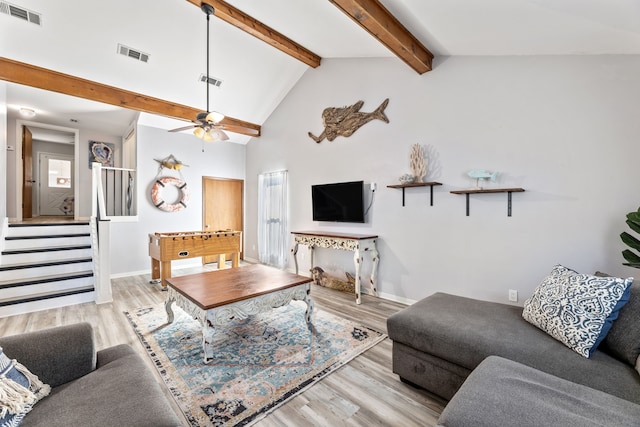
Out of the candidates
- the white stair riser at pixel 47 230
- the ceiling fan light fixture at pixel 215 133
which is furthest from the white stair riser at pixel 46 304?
the ceiling fan light fixture at pixel 215 133

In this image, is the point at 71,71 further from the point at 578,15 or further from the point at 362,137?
the point at 578,15

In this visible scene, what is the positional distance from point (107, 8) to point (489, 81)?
4.45m

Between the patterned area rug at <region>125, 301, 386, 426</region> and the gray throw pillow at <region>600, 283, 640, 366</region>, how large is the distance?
5.37 feet

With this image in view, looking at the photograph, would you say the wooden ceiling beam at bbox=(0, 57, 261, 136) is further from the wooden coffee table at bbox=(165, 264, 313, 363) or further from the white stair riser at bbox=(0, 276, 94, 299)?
the white stair riser at bbox=(0, 276, 94, 299)

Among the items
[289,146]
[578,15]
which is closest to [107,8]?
[289,146]

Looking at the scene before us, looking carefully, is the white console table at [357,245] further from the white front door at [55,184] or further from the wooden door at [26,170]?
the white front door at [55,184]

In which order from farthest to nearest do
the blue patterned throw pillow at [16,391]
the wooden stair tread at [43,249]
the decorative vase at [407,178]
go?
the wooden stair tread at [43,249]
the decorative vase at [407,178]
the blue patterned throw pillow at [16,391]

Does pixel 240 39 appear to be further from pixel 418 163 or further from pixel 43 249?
pixel 43 249

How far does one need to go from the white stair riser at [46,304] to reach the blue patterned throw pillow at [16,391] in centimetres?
308

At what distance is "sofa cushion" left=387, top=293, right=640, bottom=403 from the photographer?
138 cm

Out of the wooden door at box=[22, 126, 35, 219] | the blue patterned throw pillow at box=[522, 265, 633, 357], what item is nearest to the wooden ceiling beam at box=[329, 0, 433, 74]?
the blue patterned throw pillow at box=[522, 265, 633, 357]

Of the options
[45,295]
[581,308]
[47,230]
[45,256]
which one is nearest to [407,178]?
[581,308]

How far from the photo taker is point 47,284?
3637 mm

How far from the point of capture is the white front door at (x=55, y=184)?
7.41 m
